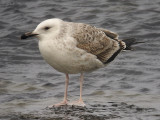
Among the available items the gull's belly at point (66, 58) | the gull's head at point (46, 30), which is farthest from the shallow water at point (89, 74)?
the gull's head at point (46, 30)

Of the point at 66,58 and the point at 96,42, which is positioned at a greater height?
the point at 96,42

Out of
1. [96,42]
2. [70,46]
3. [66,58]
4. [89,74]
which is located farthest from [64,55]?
[89,74]

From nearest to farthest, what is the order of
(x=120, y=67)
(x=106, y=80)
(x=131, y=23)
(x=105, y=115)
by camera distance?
(x=105, y=115), (x=106, y=80), (x=120, y=67), (x=131, y=23)

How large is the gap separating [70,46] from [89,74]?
10.2 ft

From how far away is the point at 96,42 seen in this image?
801cm

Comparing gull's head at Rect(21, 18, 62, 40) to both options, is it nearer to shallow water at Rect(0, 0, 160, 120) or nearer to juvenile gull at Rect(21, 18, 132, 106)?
juvenile gull at Rect(21, 18, 132, 106)

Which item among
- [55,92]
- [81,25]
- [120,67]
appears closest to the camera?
[81,25]

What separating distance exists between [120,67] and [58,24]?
3.57m

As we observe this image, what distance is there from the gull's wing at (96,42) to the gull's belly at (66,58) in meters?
0.15

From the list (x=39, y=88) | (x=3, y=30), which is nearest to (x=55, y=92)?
(x=39, y=88)

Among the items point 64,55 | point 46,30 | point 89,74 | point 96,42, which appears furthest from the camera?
point 89,74

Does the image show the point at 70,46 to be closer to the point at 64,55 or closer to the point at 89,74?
the point at 64,55

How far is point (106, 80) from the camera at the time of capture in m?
9.66

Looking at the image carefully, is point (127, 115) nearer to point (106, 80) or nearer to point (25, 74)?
point (106, 80)
